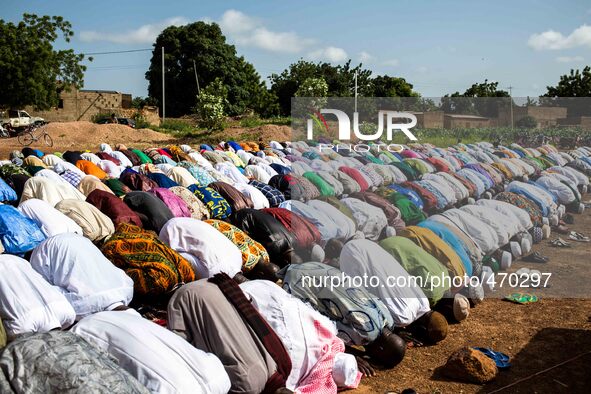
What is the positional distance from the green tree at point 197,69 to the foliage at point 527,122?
87.5ft

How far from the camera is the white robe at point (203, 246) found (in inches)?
230

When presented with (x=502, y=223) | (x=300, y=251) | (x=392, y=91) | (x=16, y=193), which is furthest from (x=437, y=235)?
(x=392, y=91)

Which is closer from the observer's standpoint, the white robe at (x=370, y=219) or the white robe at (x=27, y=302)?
the white robe at (x=27, y=302)

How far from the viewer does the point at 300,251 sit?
7363 millimetres

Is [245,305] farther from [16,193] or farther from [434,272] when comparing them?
[16,193]

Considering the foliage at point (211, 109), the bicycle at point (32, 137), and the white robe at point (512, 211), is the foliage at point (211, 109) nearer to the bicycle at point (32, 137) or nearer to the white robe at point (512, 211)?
the bicycle at point (32, 137)

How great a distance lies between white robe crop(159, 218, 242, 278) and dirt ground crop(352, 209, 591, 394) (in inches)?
72.6

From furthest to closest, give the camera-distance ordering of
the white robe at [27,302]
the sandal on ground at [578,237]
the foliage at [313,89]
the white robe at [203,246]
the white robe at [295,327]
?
the foliage at [313,89] → the sandal on ground at [578,237] → the white robe at [203,246] → the white robe at [295,327] → the white robe at [27,302]

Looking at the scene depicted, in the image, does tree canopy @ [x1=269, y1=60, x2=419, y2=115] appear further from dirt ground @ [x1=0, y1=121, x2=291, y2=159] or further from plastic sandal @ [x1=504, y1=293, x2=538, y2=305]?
plastic sandal @ [x1=504, y1=293, x2=538, y2=305]

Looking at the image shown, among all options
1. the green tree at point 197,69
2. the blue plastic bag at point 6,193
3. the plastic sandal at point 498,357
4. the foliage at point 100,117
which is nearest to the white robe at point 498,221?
the plastic sandal at point 498,357

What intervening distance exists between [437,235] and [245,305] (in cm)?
304

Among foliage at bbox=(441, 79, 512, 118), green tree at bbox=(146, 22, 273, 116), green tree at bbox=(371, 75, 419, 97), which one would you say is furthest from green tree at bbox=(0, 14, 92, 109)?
foliage at bbox=(441, 79, 512, 118)

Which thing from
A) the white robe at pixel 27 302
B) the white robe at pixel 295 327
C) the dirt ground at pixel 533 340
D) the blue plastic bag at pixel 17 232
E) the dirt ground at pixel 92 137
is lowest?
the dirt ground at pixel 533 340

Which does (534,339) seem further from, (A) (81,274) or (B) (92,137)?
(B) (92,137)
